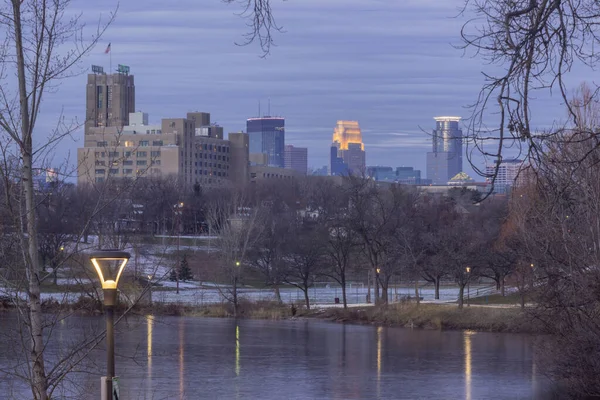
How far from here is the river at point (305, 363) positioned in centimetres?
2792

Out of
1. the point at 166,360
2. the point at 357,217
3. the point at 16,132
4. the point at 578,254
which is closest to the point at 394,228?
the point at 357,217

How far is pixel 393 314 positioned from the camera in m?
54.1

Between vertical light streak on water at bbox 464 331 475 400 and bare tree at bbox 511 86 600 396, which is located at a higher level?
bare tree at bbox 511 86 600 396

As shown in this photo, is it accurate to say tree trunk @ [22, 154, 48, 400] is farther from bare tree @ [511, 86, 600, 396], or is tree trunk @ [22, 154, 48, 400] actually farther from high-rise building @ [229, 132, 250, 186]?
high-rise building @ [229, 132, 250, 186]

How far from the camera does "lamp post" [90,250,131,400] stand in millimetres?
10758

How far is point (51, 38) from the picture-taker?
11.4m

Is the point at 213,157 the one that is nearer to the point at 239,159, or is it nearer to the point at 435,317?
the point at 239,159

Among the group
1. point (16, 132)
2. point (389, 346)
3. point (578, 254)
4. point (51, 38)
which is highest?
point (51, 38)

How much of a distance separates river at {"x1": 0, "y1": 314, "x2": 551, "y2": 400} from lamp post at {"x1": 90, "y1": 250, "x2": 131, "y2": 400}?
31.7ft

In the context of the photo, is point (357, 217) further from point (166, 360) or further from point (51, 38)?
point (51, 38)

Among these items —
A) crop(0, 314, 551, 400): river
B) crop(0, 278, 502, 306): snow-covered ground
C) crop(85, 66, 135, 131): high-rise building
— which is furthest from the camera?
crop(85, 66, 135, 131): high-rise building

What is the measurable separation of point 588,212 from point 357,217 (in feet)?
143

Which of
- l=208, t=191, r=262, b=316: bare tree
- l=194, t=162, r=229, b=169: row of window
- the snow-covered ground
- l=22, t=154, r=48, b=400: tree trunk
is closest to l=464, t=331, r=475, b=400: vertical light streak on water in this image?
the snow-covered ground

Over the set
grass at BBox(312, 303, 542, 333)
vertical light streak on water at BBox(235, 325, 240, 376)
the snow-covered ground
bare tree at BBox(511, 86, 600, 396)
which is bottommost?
vertical light streak on water at BBox(235, 325, 240, 376)
